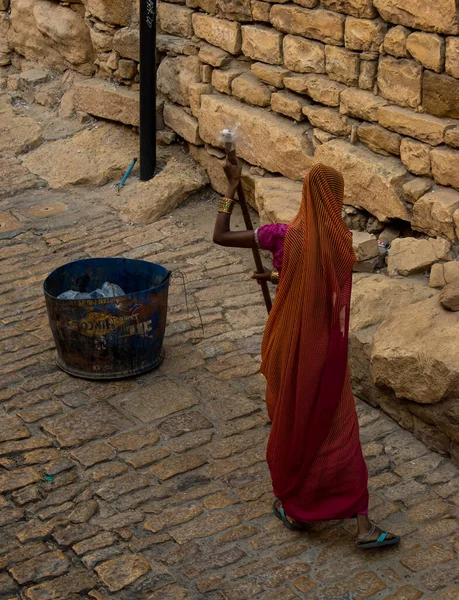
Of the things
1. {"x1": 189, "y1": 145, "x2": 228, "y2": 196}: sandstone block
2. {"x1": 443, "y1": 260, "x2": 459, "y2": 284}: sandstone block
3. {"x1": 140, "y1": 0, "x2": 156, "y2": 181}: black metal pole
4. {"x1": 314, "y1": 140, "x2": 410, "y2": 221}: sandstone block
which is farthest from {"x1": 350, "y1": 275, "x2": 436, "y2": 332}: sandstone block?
{"x1": 140, "y1": 0, "x2": 156, "y2": 181}: black metal pole

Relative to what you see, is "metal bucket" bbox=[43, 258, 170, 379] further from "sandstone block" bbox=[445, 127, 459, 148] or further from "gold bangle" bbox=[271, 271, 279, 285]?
"sandstone block" bbox=[445, 127, 459, 148]

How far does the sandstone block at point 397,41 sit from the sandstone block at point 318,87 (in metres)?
0.56

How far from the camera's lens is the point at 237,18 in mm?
7707

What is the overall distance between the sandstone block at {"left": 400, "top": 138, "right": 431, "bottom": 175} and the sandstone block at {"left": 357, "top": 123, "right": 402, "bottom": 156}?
0.26ft

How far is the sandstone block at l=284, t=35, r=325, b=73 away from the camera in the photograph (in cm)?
701

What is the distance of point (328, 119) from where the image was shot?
23.0ft

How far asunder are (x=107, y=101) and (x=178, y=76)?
3.17 feet

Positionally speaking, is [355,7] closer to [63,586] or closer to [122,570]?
[122,570]

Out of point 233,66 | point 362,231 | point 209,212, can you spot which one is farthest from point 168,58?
point 362,231

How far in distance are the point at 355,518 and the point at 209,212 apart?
3847 mm

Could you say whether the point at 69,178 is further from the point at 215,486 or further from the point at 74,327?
the point at 215,486

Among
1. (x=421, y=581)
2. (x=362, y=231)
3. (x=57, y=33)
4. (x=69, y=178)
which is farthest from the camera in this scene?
(x=57, y=33)

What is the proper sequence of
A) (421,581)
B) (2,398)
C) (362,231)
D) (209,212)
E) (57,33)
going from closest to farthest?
(421,581) < (2,398) < (362,231) < (209,212) < (57,33)

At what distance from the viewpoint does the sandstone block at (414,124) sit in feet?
20.1
